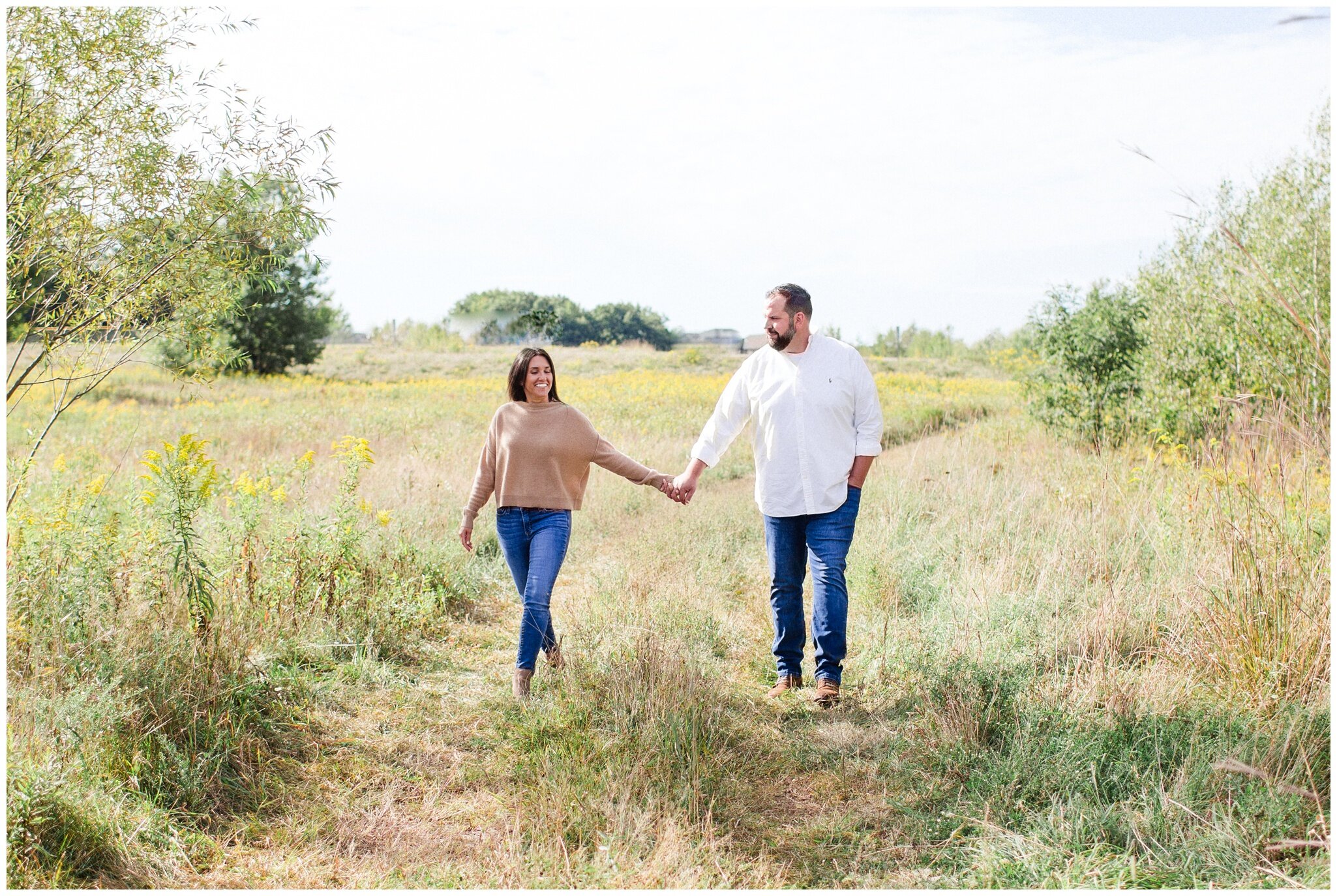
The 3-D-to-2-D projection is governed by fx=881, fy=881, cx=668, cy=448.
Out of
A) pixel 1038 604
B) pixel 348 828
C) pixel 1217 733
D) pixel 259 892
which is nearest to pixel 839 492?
pixel 1038 604

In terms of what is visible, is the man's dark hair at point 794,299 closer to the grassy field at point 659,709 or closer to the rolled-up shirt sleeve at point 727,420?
the rolled-up shirt sleeve at point 727,420

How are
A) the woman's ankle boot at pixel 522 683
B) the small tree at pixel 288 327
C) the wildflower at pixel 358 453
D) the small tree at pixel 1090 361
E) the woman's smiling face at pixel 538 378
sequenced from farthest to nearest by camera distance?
the small tree at pixel 288 327 → the small tree at pixel 1090 361 → the wildflower at pixel 358 453 → the woman's smiling face at pixel 538 378 → the woman's ankle boot at pixel 522 683

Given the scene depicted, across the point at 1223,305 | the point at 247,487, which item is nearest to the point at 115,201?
the point at 247,487

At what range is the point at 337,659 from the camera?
493 cm

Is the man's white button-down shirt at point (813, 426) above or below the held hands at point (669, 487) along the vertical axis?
above

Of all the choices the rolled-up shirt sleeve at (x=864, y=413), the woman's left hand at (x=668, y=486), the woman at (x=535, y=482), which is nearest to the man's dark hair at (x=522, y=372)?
the woman at (x=535, y=482)

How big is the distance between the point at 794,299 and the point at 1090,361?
12.0 m

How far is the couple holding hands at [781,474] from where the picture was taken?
179 inches

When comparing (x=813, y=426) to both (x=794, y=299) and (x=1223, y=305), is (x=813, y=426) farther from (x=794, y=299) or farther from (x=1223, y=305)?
(x=1223, y=305)

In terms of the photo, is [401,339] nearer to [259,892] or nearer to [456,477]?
[456,477]

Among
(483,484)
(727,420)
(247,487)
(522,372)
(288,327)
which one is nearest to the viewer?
(522,372)

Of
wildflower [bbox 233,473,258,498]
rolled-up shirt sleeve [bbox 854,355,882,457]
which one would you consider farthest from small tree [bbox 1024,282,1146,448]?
wildflower [bbox 233,473,258,498]

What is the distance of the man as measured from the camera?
4570mm

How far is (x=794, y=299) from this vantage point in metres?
4.73
